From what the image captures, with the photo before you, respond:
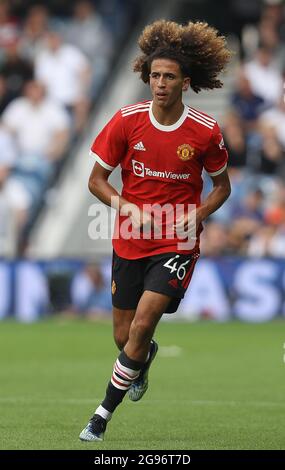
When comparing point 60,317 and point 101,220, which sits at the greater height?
point 101,220

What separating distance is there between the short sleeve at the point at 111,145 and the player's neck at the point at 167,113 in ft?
0.84

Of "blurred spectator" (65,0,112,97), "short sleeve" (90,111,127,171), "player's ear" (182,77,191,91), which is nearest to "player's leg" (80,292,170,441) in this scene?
"short sleeve" (90,111,127,171)

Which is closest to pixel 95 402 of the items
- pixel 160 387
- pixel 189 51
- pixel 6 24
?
pixel 160 387

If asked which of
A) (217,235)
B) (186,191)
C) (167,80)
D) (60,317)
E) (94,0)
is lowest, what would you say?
(60,317)

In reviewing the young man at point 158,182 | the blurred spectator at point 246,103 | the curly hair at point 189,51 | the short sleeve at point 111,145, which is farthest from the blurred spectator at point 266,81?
the short sleeve at point 111,145

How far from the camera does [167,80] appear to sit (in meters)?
8.62

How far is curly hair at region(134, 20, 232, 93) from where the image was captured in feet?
28.8

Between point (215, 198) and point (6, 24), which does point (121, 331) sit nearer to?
point (215, 198)

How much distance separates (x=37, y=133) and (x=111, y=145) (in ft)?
44.6

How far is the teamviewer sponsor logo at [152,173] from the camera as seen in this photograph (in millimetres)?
8734

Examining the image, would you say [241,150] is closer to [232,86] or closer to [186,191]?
[232,86]
